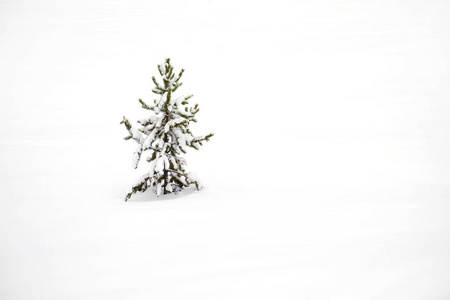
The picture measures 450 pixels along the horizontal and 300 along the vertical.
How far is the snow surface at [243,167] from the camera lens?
4523mm

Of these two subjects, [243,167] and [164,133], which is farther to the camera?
[243,167]

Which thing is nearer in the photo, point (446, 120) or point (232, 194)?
point (232, 194)

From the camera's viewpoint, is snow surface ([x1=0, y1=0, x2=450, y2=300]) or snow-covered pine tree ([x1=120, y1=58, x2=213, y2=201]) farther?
snow-covered pine tree ([x1=120, y1=58, x2=213, y2=201])

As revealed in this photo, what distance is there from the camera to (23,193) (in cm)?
766

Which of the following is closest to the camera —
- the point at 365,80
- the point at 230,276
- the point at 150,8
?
the point at 230,276

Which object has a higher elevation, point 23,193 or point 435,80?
point 435,80

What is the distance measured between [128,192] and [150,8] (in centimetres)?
2914

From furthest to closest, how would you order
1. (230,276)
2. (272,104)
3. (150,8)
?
(150,8)
(272,104)
(230,276)

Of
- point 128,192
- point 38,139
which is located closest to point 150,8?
point 38,139

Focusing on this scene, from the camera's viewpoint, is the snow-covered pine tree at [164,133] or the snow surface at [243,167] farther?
the snow-covered pine tree at [164,133]

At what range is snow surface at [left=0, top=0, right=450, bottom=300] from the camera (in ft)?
14.8

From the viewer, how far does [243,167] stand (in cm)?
941

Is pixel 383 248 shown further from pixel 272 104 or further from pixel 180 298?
pixel 272 104

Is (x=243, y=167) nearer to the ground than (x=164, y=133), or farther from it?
nearer to the ground
